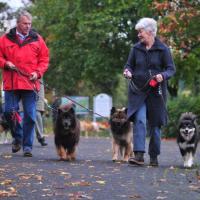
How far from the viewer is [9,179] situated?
9.65 m

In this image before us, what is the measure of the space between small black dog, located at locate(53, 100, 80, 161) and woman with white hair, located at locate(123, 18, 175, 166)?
51.8 inches

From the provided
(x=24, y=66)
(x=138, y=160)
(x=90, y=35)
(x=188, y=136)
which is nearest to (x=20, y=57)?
(x=24, y=66)

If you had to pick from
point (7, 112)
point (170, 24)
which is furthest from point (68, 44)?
point (7, 112)

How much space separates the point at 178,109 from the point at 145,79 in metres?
18.5

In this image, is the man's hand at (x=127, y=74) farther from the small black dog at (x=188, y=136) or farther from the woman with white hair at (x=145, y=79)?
the small black dog at (x=188, y=136)

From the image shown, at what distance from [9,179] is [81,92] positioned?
180 ft

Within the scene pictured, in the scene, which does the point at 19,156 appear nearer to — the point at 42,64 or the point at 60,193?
the point at 42,64

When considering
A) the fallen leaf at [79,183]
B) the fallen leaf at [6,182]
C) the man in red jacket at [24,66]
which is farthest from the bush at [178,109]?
the fallen leaf at [6,182]

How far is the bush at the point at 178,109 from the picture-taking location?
29547 millimetres

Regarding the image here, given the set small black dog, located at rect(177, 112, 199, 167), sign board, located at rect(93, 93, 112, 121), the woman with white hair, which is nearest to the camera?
the woman with white hair

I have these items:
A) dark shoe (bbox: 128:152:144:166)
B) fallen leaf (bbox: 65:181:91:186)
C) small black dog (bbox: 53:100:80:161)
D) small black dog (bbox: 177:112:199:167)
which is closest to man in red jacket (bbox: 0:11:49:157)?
small black dog (bbox: 53:100:80:161)

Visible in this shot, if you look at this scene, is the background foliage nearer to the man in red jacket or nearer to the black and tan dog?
the black and tan dog

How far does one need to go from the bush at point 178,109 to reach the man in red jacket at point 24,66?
16.4 m

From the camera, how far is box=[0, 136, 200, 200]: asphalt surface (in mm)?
8414
